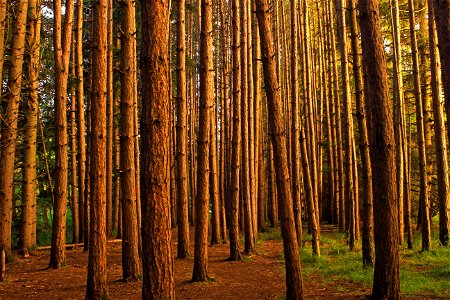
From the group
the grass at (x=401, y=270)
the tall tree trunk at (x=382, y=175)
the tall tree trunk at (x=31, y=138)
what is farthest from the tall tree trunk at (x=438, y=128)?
the tall tree trunk at (x=31, y=138)

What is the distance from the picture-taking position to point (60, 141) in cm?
1084

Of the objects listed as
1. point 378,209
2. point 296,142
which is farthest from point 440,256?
point 378,209

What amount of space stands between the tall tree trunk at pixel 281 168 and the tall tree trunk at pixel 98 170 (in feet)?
8.90

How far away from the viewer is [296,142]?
12289mm

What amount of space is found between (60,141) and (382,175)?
7.60 meters

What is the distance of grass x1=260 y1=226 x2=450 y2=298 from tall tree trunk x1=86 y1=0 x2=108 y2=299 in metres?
4.23

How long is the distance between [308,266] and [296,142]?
3.29 meters

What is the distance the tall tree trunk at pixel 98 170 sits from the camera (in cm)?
688

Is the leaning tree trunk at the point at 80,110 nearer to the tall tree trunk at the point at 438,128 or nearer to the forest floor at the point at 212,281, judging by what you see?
the forest floor at the point at 212,281

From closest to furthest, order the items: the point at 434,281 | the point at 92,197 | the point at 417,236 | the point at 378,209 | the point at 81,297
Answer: the point at 378,209
the point at 92,197
the point at 81,297
the point at 434,281
the point at 417,236

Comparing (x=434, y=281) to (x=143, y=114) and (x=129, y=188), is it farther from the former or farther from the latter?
(x=143, y=114)

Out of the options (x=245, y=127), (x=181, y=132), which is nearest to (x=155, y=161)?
(x=181, y=132)

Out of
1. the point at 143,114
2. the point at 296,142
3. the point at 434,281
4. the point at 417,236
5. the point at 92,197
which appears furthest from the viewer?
the point at 417,236

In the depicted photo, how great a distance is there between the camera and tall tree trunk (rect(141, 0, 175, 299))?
15.0ft
